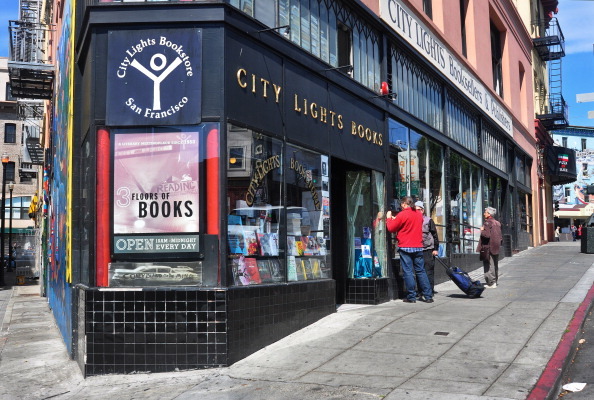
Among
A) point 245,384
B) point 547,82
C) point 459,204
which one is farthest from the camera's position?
point 547,82

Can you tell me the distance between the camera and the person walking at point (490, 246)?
44.4 ft

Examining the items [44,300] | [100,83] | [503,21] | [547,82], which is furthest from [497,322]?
[547,82]

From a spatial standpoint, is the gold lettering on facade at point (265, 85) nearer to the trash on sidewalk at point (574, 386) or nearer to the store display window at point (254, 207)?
the store display window at point (254, 207)

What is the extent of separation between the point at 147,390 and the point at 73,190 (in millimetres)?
3695

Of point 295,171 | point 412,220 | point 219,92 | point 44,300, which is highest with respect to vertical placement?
point 219,92

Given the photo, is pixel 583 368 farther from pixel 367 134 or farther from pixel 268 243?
pixel 367 134

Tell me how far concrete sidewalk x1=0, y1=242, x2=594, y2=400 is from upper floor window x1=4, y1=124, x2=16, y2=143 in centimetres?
5534

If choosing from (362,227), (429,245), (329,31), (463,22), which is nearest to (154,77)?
(329,31)

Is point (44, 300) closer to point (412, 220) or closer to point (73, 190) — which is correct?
point (73, 190)

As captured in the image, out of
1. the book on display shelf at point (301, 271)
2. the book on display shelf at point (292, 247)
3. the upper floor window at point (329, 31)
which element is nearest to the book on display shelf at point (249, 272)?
the book on display shelf at point (292, 247)

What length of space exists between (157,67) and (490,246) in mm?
8366

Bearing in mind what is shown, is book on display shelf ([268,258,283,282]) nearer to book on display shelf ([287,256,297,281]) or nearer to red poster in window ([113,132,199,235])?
book on display shelf ([287,256,297,281])

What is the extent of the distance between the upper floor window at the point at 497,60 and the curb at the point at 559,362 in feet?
53.7

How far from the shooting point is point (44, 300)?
19.4 m
